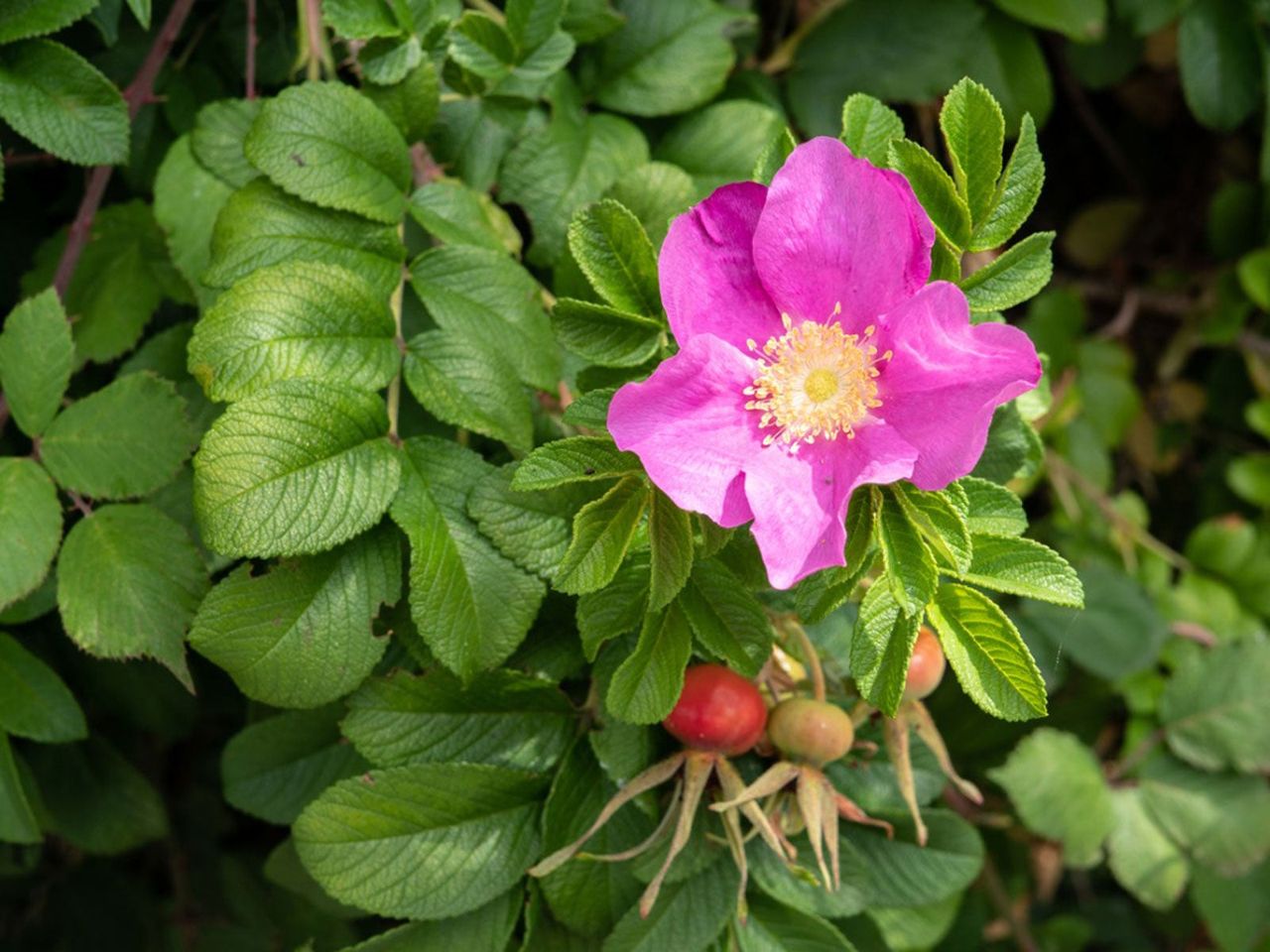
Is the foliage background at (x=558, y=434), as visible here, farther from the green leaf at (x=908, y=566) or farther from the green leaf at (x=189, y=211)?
the green leaf at (x=908, y=566)

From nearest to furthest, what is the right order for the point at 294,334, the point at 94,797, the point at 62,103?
the point at 294,334, the point at 62,103, the point at 94,797

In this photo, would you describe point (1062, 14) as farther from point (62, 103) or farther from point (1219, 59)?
point (62, 103)

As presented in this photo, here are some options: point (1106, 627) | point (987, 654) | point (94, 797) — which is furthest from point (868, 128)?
point (94, 797)

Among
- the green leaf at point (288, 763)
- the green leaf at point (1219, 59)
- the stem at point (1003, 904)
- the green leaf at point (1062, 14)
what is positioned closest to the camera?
the green leaf at point (288, 763)

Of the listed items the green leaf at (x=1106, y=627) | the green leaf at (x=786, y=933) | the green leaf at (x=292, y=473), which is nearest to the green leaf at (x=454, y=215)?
the green leaf at (x=292, y=473)

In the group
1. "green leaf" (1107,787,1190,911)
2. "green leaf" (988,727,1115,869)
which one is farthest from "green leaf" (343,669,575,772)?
"green leaf" (1107,787,1190,911)

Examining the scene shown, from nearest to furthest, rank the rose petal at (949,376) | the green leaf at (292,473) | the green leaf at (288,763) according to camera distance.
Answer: the rose petal at (949,376) → the green leaf at (292,473) → the green leaf at (288,763)

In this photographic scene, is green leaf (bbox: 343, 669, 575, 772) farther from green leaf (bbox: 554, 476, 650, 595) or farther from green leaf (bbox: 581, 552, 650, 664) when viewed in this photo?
green leaf (bbox: 554, 476, 650, 595)
